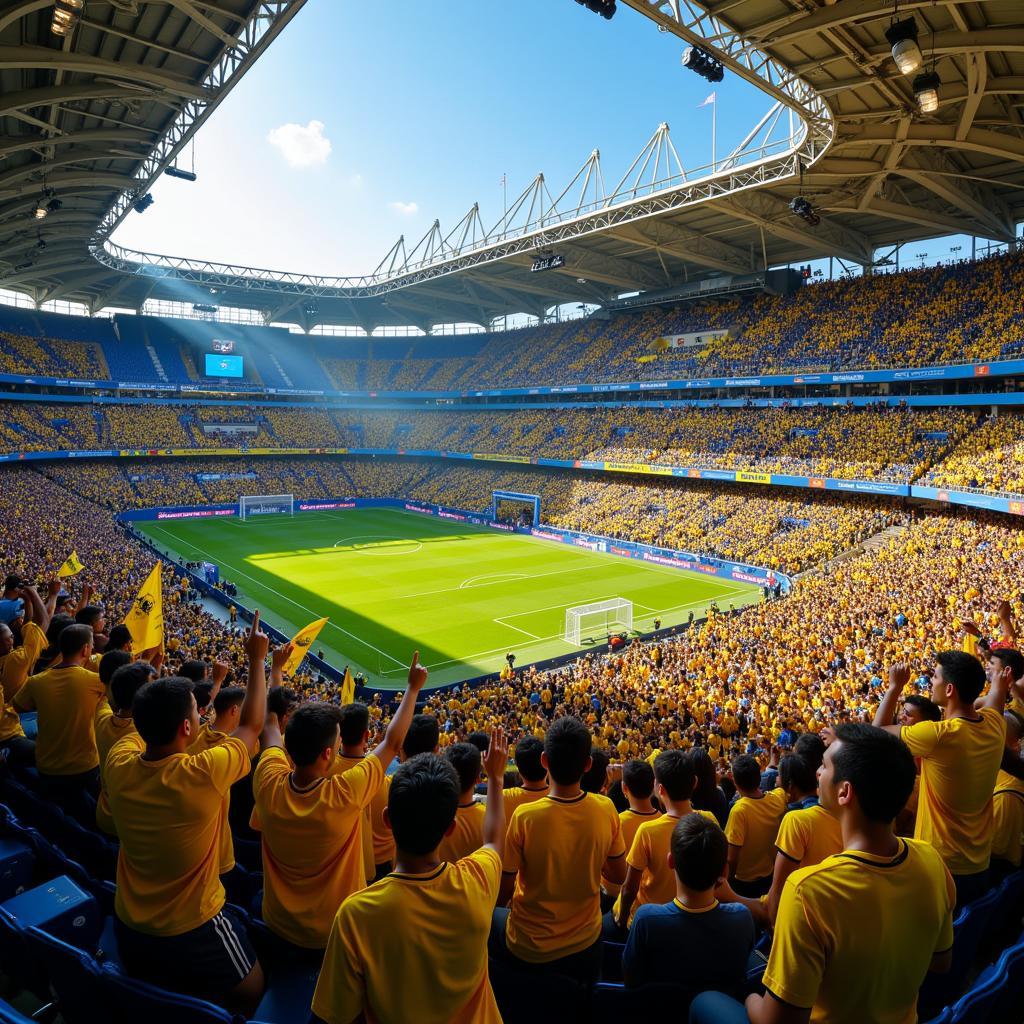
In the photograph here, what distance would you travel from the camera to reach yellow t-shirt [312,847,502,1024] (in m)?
2.40

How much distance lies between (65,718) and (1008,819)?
7.27 m

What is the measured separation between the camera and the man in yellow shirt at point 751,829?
203 inches

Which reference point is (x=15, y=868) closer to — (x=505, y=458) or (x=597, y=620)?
(x=597, y=620)

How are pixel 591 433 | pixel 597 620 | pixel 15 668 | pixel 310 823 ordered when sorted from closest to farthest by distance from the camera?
pixel 310 823, pixel 15 668, pixel 597 620, pixel 591 433

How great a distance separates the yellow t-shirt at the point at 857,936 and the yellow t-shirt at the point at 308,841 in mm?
1950

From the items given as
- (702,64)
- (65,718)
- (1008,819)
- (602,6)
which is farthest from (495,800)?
(702,64)

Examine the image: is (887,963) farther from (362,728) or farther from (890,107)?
(890,107)

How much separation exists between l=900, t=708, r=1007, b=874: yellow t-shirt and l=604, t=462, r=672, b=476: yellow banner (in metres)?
43.1

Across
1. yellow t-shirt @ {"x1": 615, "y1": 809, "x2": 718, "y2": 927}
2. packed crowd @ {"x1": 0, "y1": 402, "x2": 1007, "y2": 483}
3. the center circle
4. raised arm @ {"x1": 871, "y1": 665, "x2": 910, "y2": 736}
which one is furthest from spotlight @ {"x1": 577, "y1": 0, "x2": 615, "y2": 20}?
the center circle

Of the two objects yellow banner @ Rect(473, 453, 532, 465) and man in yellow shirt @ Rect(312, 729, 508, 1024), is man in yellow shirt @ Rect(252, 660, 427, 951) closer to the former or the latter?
man in yellow shirt @ Rect(312, 729, 508, 1024)

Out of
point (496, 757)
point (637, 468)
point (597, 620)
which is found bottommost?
point (597, 620)

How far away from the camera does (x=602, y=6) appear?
1719cm

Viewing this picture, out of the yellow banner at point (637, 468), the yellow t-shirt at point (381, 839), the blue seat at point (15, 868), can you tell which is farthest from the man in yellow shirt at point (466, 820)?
the yellow banner at point (637, 468)

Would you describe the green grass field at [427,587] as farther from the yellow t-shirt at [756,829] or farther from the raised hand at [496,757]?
the raised hand at [496,757]
